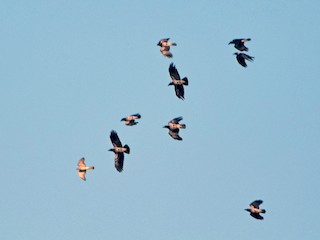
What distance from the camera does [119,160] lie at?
103m

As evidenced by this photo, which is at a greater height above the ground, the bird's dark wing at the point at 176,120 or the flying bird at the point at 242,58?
the flying bird at the point at 242,58

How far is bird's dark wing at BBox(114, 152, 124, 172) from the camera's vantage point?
102750 millimetres

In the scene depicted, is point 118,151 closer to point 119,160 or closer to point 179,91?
point 119,160

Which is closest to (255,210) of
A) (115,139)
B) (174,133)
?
(174,133)

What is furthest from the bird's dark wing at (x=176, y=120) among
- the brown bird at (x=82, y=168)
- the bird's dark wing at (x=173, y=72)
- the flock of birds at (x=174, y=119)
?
the brown bird at (x=82, y=168)

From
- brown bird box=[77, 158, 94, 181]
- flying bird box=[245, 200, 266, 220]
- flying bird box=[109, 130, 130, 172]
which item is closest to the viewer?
flying bird box=[245, 200, 266, 220]

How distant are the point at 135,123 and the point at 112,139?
8.00 feet

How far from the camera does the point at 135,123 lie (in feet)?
337

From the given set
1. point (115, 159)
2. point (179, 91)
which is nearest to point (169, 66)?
point (179, 91)

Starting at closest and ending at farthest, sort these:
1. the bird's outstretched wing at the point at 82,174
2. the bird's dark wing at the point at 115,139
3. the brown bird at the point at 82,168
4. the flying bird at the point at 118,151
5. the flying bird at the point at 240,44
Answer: the flying bird at the point at 240,44 < the flying bird at the point at 118,151 < the bird's dark wing at the point at 115,139 < the bird's outstretched wing at the point at 82,174 < the brown bird at the point at 82,168

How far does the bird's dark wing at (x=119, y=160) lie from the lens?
337 ft

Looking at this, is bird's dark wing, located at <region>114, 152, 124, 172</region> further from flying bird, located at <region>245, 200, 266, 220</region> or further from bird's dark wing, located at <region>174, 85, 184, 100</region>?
flying bird, located at <region>245, 200, 266, 220</region>

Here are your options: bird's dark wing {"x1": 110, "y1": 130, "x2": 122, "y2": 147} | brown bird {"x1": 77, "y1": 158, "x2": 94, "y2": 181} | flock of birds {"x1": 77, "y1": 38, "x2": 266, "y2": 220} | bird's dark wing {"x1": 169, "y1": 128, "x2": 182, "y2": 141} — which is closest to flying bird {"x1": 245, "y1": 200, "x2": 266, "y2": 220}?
flock of birds {"x1": 77, "y1": 38, "x2": 266, "y2": 220}

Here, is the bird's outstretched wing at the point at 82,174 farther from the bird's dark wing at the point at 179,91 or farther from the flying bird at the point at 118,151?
the bird's dark wing at the point at 179,91
